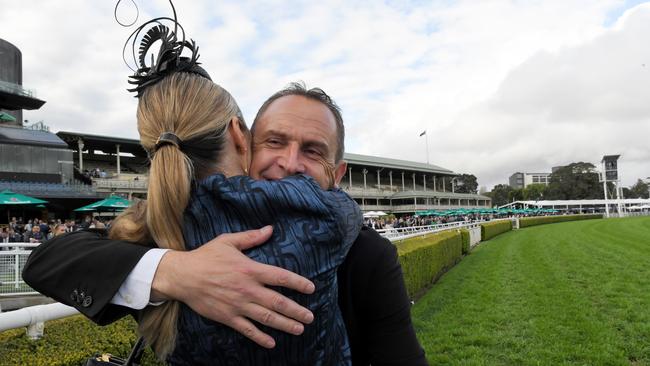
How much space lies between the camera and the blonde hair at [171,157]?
1170 mm

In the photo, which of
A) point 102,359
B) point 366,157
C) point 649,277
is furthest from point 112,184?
point 366,157

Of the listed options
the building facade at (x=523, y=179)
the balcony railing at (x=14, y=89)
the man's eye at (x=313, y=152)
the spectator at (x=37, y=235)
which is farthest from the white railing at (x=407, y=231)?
the building facade at (x=523, y=179)

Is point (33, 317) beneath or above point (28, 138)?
beneath

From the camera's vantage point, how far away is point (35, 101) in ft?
128

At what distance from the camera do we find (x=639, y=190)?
139750 millimetres

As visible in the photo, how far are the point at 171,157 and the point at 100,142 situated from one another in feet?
150

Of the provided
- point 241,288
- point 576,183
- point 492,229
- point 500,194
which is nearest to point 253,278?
point 241,288

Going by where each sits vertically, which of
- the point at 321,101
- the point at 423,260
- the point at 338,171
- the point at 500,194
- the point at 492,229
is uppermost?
the point at 500,194

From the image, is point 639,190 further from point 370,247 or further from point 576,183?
point 370,247

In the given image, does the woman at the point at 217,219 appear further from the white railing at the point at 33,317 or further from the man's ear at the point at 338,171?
the white railing at the point at 33,317

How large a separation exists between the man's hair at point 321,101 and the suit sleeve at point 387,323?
531mm

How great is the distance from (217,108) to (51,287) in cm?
67

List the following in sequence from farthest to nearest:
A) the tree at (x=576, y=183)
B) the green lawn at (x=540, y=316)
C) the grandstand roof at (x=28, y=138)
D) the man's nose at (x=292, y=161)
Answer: the tree at (x=576, y=183), the grandstand roof at (x=28, y=138), the green lawn at (x=540, y=316), the man's nose at (x=292, y=161)

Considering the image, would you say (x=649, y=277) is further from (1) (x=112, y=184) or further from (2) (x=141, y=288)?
(1) (x=112, y=184)
